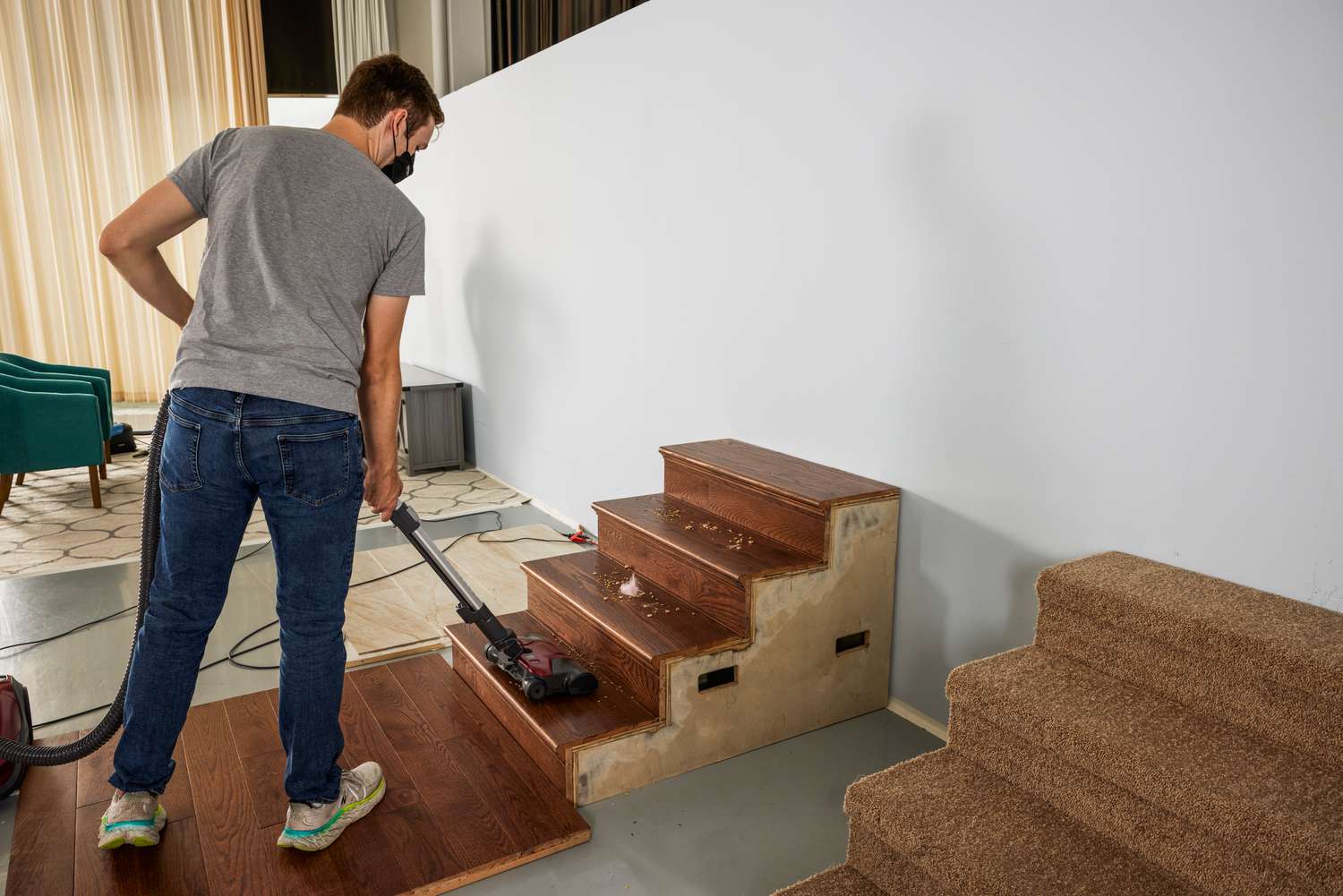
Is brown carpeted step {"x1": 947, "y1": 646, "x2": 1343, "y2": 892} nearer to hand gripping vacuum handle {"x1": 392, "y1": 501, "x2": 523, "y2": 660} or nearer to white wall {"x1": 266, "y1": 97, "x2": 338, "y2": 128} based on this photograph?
hand gripping vacuum handle {"x1": 392, "y1": 501, "x2": 523, "y2": 660}

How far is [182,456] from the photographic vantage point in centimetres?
140

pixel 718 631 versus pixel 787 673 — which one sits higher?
pixel 718 631

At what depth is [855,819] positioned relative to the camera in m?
1.46

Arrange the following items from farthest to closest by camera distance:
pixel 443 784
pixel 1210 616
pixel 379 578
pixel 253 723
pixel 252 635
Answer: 1. pixel 379 578
2. pixel 252 635
3. pixel 253 723
4. pixel 443 784
5. pixel 1210 616

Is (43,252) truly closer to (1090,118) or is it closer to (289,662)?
(289,662)

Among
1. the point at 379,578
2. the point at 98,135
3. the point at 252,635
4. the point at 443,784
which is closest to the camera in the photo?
the point at 443,784

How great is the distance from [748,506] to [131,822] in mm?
1416

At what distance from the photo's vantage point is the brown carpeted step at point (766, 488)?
1.99 m

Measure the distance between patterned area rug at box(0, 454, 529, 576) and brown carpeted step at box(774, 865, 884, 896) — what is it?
254 centimetres

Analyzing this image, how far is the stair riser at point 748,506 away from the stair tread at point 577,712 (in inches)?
20.3

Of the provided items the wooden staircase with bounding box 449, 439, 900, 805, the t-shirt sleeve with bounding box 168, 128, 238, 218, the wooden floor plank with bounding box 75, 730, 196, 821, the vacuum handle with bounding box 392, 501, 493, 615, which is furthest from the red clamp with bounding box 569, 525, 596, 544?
the t-shirt sleeve with bounding box 168, 128, 238, 218

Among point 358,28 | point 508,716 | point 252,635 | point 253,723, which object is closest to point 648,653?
point 508,716

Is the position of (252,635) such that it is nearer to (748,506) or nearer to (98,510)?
(748,506)

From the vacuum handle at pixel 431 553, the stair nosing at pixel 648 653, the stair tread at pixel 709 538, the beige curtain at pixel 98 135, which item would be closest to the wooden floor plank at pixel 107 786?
the vacuum handle at pixel 431 553
